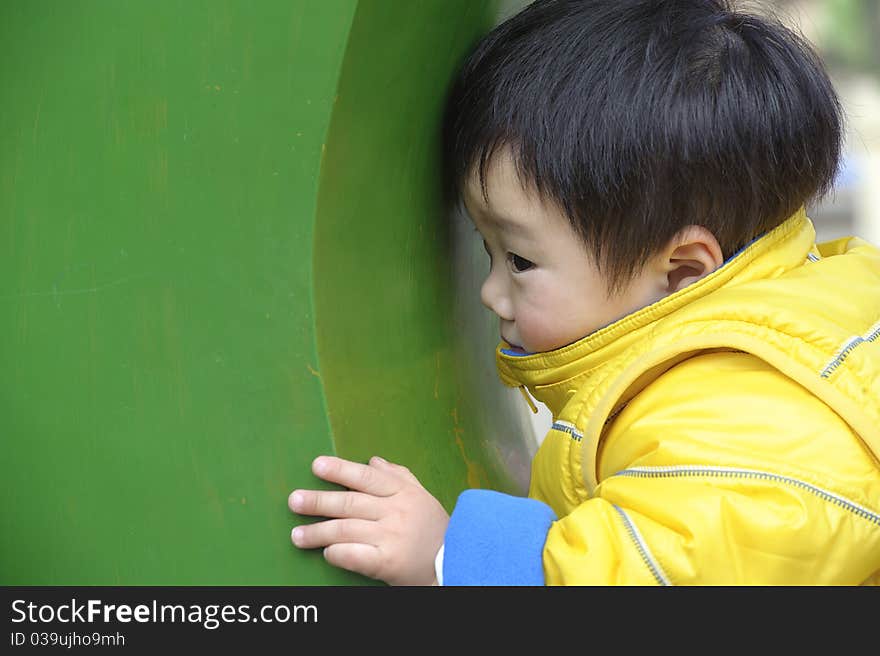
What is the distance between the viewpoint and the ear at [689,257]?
1.17 meters

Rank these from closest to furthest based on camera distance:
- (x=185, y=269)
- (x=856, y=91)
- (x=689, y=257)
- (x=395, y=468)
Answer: (x=185, y=269) < (x=395, y=468) < (x=689, y=257) < (x=856, y=91)

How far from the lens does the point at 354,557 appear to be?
992 millimetres

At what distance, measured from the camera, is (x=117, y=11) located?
3.13ft

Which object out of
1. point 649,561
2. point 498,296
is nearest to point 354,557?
point 649,561

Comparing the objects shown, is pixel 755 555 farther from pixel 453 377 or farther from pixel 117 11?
pixel 117 11

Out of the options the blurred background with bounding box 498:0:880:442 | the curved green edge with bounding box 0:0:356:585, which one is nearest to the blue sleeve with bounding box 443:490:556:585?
the curved green edge with bounding box 0:0:356:585

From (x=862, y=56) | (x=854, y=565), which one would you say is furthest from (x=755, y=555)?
(x=862, y=56)

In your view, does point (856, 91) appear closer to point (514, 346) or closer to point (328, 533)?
point (514, 346)

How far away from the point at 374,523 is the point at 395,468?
0.25ft

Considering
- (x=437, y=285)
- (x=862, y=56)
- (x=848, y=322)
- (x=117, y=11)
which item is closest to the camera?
(x=117, y=11)

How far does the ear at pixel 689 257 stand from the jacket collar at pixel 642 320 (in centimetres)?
2

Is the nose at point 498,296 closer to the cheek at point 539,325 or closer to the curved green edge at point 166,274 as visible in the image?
the cheek at point 539,325

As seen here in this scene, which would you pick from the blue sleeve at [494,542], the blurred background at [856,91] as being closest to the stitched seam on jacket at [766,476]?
the blue sleeve at [494,542]

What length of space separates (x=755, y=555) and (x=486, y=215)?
436 millimetres
